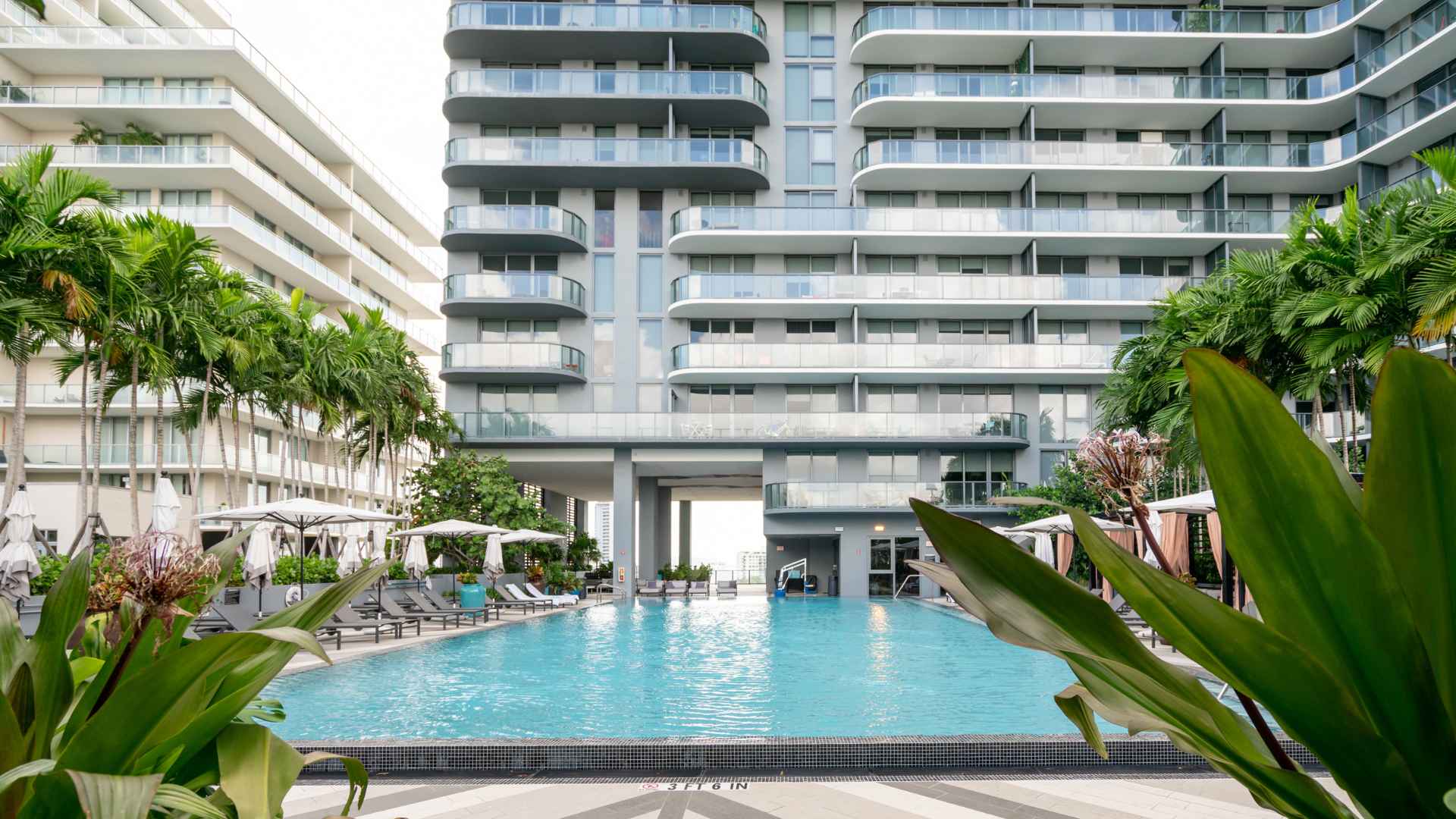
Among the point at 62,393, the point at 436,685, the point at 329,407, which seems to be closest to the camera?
the point at 436,685

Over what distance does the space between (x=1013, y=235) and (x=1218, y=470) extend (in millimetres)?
38041

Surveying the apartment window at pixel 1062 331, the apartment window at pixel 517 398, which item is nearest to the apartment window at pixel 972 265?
the apartment window at pixel 1062 331

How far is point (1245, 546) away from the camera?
114 centimetres

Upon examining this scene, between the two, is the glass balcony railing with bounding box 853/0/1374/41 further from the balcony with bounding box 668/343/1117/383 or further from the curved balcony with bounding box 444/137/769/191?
the balcony with bounding box 668/343/1117/383

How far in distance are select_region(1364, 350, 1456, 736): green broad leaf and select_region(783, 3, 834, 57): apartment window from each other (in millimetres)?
41922

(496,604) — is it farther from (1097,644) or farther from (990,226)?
(1097,644)

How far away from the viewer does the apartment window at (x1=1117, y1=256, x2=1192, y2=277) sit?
1534 inches

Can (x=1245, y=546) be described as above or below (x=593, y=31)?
below

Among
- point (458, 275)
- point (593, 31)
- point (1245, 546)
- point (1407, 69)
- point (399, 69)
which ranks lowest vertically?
point (1245, 546)

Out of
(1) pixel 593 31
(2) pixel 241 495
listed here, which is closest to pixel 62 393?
(2) pixel 241 495

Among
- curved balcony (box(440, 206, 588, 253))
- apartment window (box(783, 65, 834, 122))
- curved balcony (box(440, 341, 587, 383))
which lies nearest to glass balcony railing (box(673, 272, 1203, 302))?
curved balcony (box(440, 206, 588, 253))

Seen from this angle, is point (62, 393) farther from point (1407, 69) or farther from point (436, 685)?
point (1407, 69)

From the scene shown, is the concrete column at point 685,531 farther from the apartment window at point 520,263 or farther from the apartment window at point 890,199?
the apartment window at point 890,199

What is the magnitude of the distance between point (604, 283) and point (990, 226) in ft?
48.0
